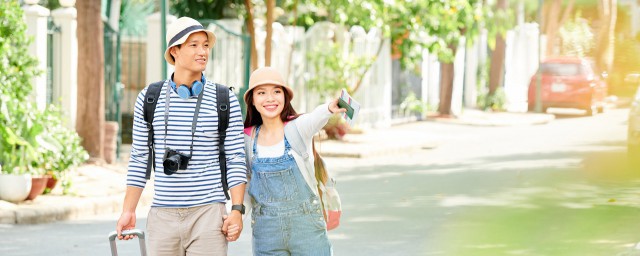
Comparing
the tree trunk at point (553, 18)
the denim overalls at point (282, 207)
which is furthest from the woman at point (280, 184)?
the tree trunk at point (553, 18)

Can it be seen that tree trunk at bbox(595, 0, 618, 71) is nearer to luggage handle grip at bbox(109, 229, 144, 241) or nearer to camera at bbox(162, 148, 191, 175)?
luggage handle grip at bbox(109, 229, 144, 241)

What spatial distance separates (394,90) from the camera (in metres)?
26.9

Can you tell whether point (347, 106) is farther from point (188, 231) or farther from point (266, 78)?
point (188, 231)

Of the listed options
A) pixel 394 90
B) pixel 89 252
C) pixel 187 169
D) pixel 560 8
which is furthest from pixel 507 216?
pixel 394 90

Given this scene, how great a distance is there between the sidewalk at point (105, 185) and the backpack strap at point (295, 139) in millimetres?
3745

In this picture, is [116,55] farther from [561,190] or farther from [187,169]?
[561,190]

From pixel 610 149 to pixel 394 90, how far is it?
2559cm

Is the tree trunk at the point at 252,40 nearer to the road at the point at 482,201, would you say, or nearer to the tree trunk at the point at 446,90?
the road at the point at 482,201

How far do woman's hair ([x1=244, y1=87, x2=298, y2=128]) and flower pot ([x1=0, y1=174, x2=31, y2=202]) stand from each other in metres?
6.76

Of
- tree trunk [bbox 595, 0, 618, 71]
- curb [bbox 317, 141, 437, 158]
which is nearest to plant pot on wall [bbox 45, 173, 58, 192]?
curb [bbox 317, 141, 437, 158]

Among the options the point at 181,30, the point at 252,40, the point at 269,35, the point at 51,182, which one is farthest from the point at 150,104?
the point at 252,40

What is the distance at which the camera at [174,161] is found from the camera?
3662 millimetres

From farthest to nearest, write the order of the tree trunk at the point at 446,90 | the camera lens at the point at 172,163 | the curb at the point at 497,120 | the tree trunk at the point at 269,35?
the tree trunk at the point at 446,90 → the curb at the point at 497,120 → the tree trunk at the point at 269,35 → the camera lens at the point at 172,163

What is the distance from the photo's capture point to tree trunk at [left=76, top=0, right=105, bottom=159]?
46.6 ft
